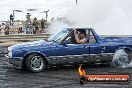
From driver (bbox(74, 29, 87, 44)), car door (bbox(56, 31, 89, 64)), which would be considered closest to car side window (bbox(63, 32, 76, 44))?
car door (bbox(56, 31, 89, 64))

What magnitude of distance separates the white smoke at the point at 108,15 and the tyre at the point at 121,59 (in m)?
14.9

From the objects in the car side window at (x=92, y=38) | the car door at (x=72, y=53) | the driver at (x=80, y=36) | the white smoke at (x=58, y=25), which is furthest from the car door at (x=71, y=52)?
the white smoke at (x=58, y=25)

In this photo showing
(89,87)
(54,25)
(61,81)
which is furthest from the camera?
(54,25)

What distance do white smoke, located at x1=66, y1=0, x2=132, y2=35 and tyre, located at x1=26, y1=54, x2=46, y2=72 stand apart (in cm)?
1597

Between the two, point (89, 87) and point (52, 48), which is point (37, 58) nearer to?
point (52, 48)

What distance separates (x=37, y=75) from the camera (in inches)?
446

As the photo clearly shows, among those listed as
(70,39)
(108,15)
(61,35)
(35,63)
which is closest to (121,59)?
(70,39)

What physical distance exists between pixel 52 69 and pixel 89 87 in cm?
343

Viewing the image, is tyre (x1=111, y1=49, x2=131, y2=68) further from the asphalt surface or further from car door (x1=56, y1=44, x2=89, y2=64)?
car door (x1=56, y1=44, x2=89, y2=64)

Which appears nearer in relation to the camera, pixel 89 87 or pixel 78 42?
pixel 89 87

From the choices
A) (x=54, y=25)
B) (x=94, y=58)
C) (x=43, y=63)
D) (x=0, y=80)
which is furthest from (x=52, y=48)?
(x=54, y=25)

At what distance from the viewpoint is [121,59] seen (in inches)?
505

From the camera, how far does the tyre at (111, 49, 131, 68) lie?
12672mm

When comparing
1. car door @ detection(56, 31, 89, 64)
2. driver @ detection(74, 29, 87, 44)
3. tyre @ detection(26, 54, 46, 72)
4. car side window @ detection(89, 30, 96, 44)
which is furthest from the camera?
car side window @ detection(89, 30, 96, 44)
